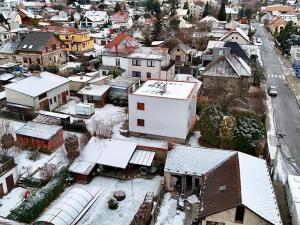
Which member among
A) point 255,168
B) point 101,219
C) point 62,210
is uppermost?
point 255,168

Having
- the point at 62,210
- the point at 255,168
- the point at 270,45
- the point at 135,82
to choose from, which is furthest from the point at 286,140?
the point at 270,45

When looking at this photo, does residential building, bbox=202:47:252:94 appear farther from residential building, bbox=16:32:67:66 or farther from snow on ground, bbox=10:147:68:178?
residential building, bbox=16:32:67:66

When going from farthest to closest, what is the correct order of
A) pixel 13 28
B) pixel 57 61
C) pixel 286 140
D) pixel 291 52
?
pixel 13 28 < pixel 291 52 < pixel 57 61 < pixel 286 140

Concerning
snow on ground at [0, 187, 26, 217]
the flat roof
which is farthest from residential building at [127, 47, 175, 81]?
snow on ground at [0, 187, 26, 217]

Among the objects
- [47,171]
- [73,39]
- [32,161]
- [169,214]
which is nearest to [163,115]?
[169,214]

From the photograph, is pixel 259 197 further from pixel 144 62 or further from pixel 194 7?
pixel 194 7

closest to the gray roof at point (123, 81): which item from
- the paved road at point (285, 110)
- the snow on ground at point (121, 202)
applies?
the snow on ground at point (121, 202)

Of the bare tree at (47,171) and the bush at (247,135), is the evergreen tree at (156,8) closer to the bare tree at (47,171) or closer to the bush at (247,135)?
the bush at (247,135)
